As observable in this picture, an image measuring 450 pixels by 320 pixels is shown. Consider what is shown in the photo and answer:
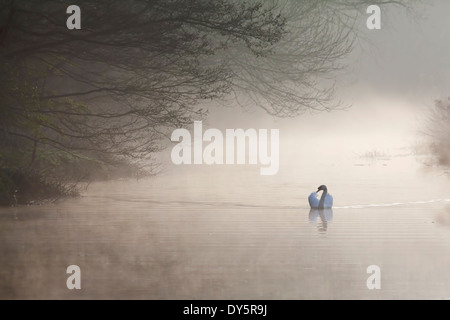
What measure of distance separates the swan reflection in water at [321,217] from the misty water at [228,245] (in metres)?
0.02

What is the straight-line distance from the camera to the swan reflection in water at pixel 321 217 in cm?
1433

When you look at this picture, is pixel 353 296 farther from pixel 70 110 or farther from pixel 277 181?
pixel 277 181

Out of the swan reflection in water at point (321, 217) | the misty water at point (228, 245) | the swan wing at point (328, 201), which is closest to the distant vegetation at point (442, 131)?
the misty water at point (228, 245)

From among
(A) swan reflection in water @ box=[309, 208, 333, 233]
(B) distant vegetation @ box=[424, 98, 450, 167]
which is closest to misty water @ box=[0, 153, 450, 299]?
(A) swan reflection in water @ box=[309, 208, 333, 233]

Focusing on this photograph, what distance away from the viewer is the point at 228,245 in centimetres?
1216

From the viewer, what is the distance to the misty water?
356 inches

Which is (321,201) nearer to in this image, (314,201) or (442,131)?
(314,201)

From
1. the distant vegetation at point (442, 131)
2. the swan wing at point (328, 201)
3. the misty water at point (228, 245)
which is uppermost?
the distant vegetation at point (442, 131)

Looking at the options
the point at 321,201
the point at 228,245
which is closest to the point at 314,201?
the point at 321,201

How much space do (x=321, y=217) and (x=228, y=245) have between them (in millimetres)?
4088

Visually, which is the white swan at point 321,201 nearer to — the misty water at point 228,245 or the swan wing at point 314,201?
the swan wing at point 314,201

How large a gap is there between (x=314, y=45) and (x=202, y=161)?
22.1m

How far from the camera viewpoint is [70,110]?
717 inches
